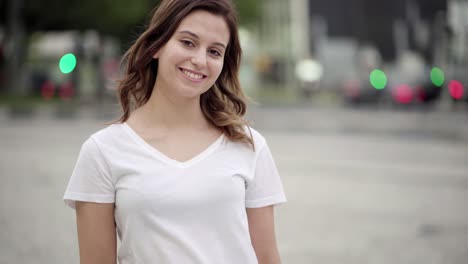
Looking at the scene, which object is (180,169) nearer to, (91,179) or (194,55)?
(91,179)

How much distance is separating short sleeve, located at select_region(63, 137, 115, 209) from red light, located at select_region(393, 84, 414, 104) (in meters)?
23.2

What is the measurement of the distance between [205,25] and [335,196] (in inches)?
267

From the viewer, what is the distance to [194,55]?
2.58m

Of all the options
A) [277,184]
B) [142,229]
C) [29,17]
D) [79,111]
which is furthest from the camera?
[29,17]

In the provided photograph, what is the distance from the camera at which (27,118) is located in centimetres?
2180

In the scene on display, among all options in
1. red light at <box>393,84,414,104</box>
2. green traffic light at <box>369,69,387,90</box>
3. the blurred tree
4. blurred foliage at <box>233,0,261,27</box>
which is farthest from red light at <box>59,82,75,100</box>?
red light at <box>393,84,414,104</box>

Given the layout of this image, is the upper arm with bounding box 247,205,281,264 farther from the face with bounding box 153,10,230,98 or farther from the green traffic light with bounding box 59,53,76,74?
the green traffic light with bounding box 59,53,76,74

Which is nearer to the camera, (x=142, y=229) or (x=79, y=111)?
(x=142, y=229)

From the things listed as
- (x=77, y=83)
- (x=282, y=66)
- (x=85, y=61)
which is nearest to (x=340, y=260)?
(x=77, y=83)

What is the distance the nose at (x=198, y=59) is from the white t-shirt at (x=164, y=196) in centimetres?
29

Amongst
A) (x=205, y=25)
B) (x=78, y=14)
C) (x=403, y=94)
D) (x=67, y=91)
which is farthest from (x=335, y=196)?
(x=67, y=91)

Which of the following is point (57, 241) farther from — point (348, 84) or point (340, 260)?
point (348, 84)

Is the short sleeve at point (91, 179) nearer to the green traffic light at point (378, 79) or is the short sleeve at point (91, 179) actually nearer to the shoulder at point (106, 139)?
the shoulder at point (106, 139)

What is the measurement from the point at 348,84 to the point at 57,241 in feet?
67.5
